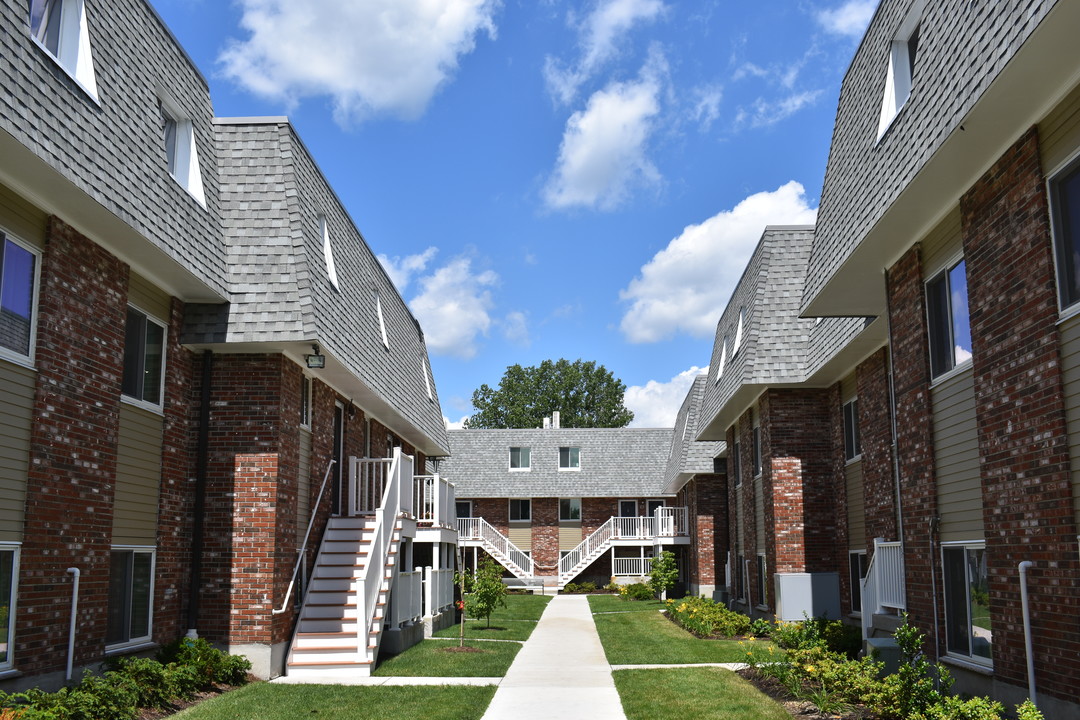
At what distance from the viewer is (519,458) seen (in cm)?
4619

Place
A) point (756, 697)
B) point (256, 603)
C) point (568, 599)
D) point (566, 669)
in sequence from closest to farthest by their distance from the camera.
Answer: point (756, 697) → point (256, 603) → point (566, 669) → point (568, 599)

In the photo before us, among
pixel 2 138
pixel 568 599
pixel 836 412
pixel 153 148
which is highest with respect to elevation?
pixel 153 148

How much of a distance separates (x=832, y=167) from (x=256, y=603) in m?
10.8

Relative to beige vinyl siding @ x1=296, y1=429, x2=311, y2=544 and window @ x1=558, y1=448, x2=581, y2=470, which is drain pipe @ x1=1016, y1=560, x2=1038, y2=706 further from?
window @ x1=558, y1=448, x2=581, y2=470

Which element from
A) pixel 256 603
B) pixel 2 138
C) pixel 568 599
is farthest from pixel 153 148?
pixel 568 599

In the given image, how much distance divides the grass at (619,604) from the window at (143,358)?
20795 millimetres

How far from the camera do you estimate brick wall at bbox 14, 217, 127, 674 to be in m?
9.77

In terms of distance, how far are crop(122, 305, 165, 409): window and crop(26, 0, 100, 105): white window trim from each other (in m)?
2.97

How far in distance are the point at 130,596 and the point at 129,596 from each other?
2 centimetres

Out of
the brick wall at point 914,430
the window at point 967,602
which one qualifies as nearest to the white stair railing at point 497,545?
the brick wall at point 914,430

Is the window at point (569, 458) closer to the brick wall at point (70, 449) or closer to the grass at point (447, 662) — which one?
the grass at point (447, 662)

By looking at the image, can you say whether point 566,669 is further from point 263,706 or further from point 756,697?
point 263,706

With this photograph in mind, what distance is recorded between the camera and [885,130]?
38.0 ft

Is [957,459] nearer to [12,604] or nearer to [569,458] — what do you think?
[12,604]
